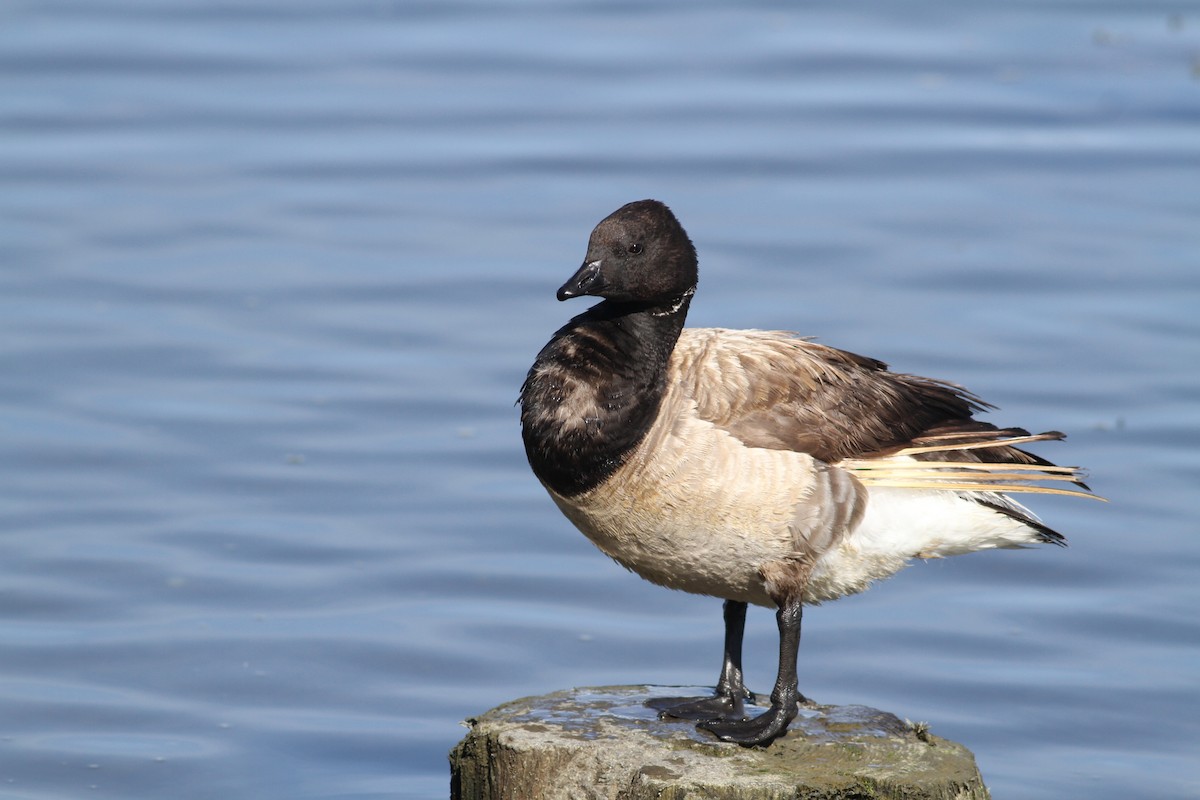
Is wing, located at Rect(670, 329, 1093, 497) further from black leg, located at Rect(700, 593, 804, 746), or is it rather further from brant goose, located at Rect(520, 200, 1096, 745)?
black leg, located at Rect(700, 593, 804, 746)

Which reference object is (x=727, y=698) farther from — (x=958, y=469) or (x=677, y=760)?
(x=958, y=469)

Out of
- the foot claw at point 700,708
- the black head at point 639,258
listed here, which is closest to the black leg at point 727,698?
the foot claw at point 700,708

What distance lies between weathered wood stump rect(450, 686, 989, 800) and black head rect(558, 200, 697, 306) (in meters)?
1.78

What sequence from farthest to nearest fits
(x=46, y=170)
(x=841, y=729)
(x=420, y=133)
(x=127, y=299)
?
(x=420, y=133) < (x=46, y=170) < (x=127, y=299) < (x=841, y=729)

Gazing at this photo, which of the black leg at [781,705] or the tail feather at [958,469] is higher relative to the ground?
the tail feather at [958,469]

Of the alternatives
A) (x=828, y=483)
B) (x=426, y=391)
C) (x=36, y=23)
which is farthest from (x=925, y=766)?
(x=36, y=23)

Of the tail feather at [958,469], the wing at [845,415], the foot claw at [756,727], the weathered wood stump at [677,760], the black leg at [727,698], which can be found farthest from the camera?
the tail feather at [958,469]

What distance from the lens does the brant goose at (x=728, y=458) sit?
8008 mm

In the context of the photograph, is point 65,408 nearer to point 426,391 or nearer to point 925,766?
point 426,391

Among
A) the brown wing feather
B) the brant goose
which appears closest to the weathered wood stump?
the brant goose

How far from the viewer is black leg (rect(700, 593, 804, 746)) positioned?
778 cm

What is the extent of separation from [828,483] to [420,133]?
10741mm

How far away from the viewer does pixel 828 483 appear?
8180mm

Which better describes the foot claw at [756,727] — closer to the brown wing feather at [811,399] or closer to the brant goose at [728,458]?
the brant goose at [728,458]
